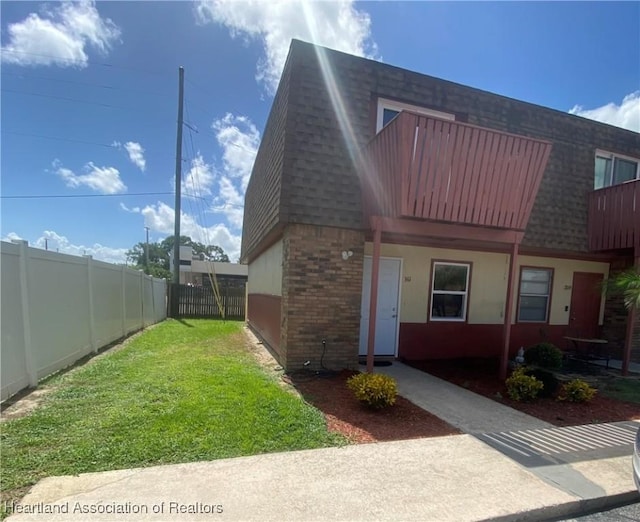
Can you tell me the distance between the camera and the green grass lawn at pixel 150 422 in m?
3.01

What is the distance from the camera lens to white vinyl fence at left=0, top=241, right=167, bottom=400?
4367mm

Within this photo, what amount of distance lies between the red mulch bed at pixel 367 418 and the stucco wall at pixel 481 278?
3365mm

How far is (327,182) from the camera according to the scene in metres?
6.12

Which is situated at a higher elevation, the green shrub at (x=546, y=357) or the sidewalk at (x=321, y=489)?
the sidewalk at (x=321, y=489)

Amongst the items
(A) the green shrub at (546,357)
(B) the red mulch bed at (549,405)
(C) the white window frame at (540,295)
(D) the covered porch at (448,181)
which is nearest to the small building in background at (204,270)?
(C) the white window frame at (540,295)

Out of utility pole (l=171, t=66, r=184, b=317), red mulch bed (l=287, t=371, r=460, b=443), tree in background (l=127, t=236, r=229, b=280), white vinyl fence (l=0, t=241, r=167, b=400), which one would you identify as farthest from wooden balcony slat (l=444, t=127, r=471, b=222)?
Result: tree in background (l=127, t=236, r=229, b=280)

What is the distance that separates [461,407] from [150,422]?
4189mm

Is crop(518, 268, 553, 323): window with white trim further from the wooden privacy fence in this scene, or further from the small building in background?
the small building in background

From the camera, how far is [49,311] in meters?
5.30

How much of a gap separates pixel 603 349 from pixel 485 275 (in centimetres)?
460

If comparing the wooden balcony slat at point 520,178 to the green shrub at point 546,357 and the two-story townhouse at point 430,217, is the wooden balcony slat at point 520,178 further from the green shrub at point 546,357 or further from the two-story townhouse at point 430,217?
the green shrub at point 546,357

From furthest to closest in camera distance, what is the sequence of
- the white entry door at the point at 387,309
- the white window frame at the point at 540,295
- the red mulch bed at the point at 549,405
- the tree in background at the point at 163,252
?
the tree in background at the point at 163,252
the white window frame at the point at 540,295
the white entry door at the point at 387,309
the red mulch bed at the point at 549,405

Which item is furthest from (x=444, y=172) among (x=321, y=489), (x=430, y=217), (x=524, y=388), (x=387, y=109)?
(x=321, y=489)

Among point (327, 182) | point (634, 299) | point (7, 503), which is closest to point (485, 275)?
point (634, 299)
